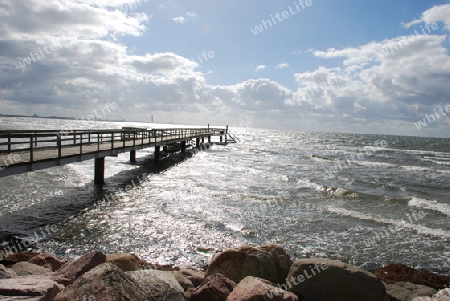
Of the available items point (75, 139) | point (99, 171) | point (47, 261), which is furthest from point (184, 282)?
point (99, 171)

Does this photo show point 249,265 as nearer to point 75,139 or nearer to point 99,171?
point 75,139

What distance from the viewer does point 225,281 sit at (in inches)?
222

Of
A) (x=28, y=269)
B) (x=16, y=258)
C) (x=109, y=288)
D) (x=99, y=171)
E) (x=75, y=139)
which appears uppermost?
(x=75, y=139)

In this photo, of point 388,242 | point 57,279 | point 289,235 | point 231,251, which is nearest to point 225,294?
point 231,251

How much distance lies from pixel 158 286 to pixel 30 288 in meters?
1.89

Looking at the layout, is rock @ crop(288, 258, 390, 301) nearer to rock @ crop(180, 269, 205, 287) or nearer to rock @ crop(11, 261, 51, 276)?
rock @ crop(180, 269, 205, 287)

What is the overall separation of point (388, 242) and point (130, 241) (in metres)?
8.51

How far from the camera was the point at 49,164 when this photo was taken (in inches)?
504

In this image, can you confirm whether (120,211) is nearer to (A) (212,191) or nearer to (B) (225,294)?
(A) (212,191)

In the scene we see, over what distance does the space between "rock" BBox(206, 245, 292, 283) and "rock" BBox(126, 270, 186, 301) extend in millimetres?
2276

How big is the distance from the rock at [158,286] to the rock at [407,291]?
4.61 m

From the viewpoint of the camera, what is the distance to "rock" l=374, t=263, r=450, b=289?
25.8 ft

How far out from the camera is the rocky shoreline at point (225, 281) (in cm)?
386

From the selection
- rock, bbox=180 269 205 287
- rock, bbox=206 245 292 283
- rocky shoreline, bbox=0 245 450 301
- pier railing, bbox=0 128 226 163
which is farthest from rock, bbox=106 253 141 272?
pier railing, bbox=0 128 226 163
